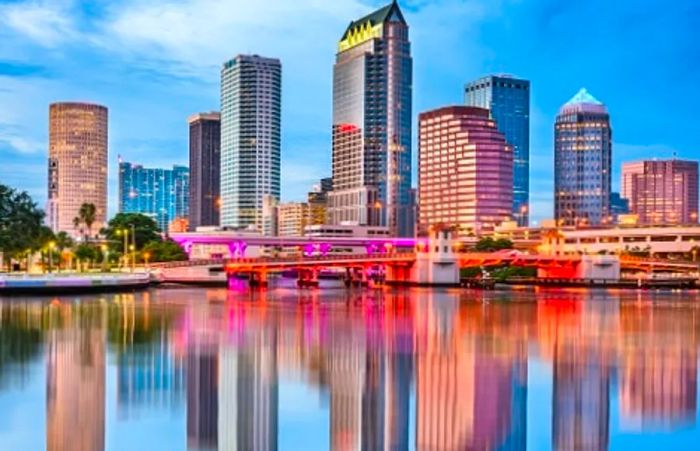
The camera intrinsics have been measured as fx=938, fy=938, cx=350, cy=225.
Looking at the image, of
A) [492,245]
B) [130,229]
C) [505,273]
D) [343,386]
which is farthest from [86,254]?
[343,386]

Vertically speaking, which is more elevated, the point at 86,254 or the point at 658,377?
the point at 86,254

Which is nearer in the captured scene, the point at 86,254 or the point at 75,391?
the point at 75,391

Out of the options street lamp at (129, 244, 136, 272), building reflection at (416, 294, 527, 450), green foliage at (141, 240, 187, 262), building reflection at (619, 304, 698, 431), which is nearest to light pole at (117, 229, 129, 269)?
street lamp at (129, 244, 136, 272)

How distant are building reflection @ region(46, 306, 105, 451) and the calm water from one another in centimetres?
6

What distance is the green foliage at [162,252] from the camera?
424ft

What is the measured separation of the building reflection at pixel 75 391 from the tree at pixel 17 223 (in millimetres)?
57272

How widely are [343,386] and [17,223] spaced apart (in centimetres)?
7996

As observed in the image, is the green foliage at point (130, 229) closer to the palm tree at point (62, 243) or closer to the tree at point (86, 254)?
the tree at point (86, 254)

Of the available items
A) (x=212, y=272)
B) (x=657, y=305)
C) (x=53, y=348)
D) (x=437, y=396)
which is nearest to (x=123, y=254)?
(x=212, y=272)

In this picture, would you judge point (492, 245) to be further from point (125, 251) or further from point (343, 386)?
point (343, 386)

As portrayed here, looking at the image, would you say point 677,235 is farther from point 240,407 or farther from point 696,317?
point 240,407

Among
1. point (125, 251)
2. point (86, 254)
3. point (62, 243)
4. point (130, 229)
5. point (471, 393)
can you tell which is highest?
point (130, 229)

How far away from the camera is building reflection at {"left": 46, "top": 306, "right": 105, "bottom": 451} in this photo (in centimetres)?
2001

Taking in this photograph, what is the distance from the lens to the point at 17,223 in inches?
3883
